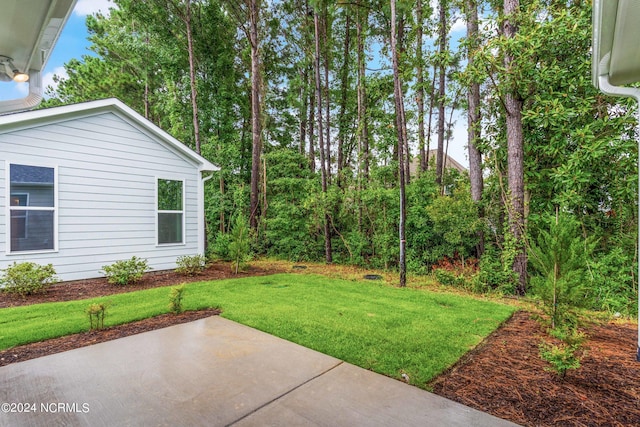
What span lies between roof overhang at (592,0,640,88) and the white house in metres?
6.93

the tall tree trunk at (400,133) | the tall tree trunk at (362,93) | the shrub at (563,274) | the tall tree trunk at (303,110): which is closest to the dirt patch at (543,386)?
the shrub at (563,274)

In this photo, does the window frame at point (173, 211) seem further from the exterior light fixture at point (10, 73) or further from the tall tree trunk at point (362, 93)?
the tall tree trunk at point (362, 93)

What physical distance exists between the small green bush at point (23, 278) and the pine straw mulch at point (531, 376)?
2506 mm

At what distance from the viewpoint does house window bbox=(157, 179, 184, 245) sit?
261 inches

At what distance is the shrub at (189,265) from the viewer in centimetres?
636

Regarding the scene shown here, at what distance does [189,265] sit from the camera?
254 inches

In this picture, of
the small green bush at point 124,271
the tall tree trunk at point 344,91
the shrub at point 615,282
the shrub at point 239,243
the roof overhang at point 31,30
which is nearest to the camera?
the roof overhang at point 31,30

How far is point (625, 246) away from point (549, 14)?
13.2 feet

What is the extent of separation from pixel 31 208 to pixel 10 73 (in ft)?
13.9

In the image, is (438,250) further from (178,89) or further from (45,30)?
(178,89)

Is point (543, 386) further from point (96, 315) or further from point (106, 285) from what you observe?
point (106, 285)

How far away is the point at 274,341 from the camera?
284 cm

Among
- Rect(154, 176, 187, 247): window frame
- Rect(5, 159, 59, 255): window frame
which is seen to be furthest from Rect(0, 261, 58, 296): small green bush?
Rect(154, 176, 187, 247): window frame

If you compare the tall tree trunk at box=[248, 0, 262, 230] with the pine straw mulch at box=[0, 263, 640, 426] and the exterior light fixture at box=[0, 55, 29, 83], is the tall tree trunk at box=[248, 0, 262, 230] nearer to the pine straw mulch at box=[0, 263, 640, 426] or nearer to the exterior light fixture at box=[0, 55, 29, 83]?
the pine straw mulch at box=[0, 263, 640, 426]
